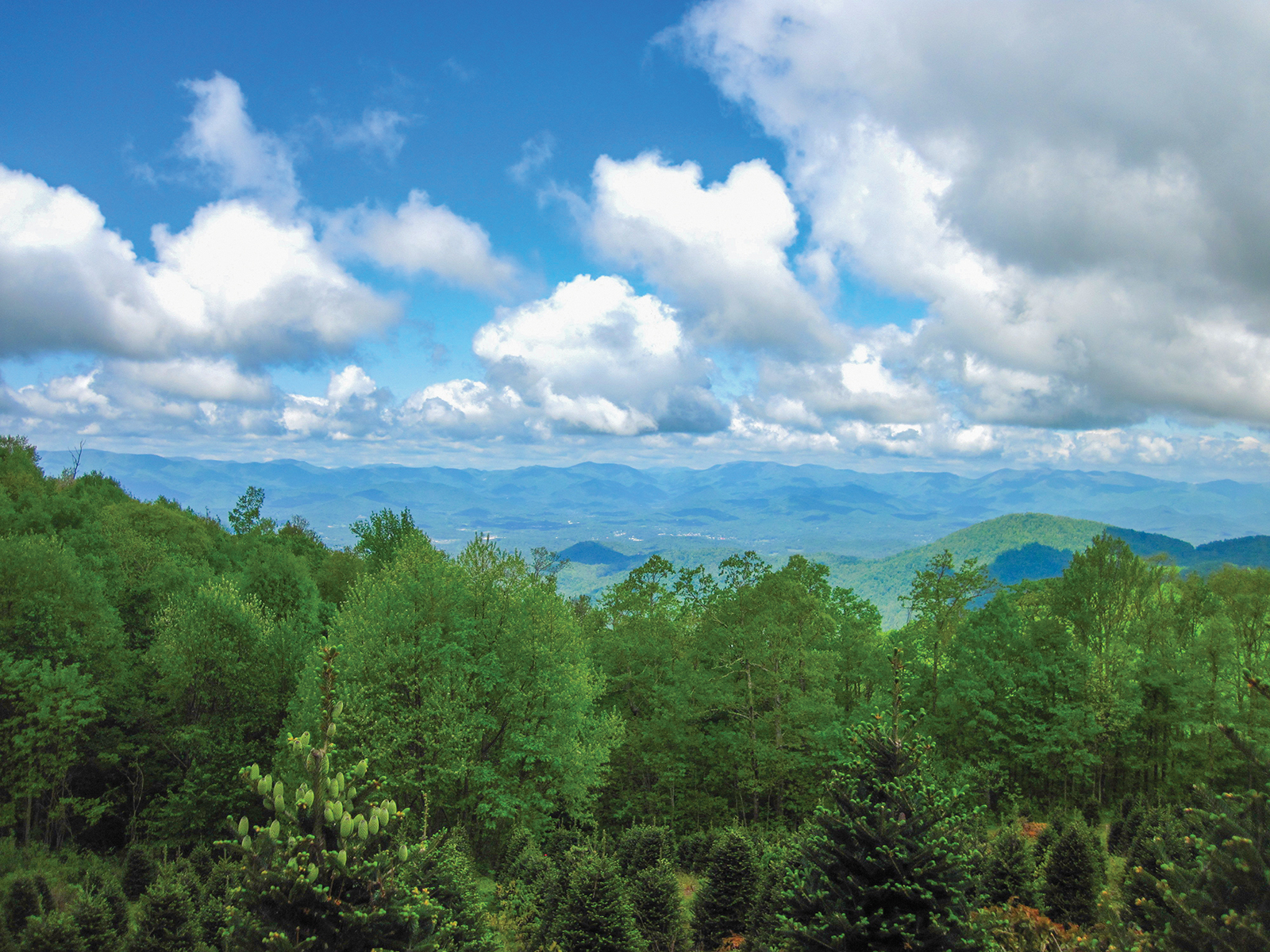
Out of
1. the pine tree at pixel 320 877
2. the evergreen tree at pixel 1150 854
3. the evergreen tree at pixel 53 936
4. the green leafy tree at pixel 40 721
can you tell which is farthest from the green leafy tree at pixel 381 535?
the pine tree at pixel 320 877

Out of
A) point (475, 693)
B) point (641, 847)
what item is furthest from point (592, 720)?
point (641, 847)

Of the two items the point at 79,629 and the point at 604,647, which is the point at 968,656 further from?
the point at 79,629

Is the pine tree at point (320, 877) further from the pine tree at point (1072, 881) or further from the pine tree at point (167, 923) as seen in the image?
the pine tree at point (1072, 881)

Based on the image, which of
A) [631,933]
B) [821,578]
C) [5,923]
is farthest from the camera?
[821,578]

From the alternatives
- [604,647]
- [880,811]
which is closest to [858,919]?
[880,811]

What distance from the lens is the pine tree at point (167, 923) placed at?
604 inches

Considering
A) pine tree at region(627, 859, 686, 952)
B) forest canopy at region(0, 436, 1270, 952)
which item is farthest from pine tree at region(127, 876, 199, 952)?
pine tree at region(627, 859, 686, 952)

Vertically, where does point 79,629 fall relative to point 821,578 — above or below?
below

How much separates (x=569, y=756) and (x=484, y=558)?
1006cm

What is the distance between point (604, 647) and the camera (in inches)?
1565

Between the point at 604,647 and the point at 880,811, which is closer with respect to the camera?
the point at 880,811

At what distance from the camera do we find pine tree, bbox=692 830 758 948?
17.8m

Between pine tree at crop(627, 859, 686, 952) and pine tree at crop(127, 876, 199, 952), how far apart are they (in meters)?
10.8

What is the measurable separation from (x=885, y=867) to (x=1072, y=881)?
47.6ft
